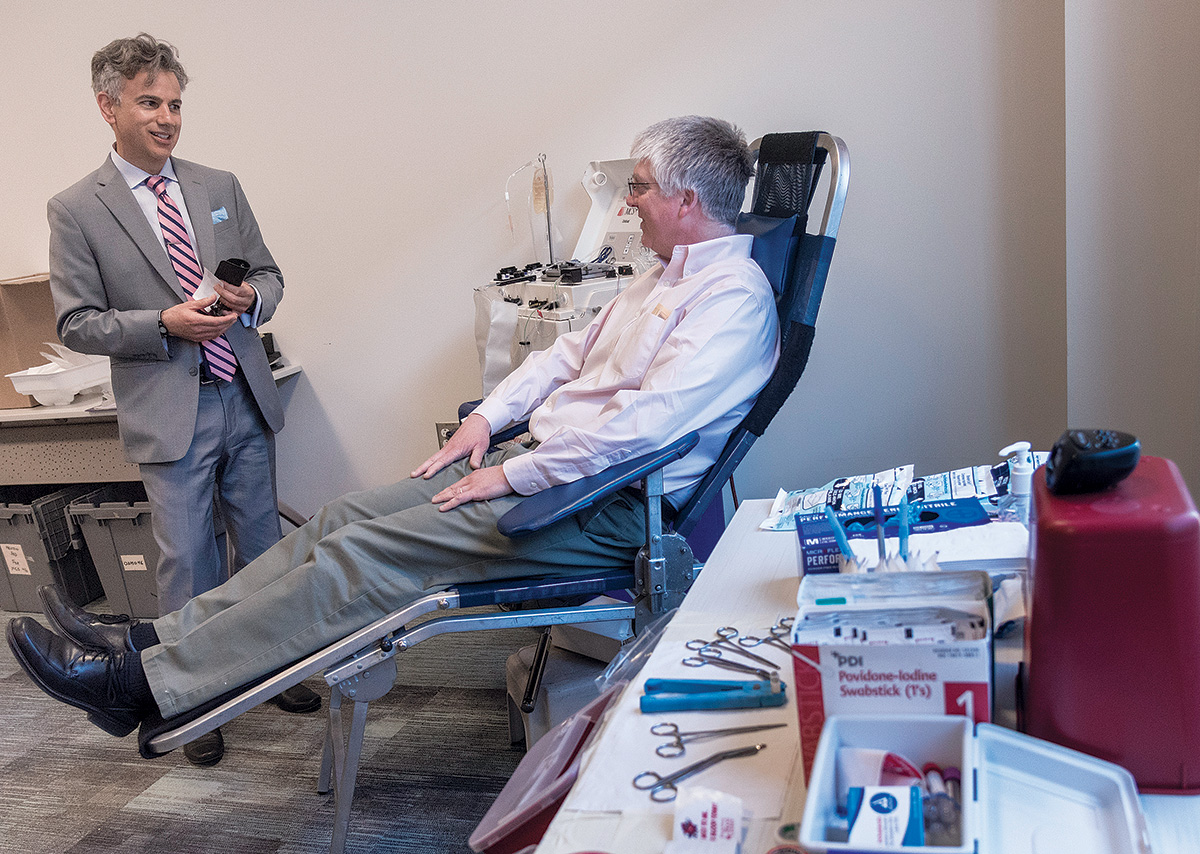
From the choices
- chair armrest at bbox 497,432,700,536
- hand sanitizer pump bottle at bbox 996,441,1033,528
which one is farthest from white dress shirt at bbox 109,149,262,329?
hand sanitizer pump bottle at bbox 996,441,1033,528

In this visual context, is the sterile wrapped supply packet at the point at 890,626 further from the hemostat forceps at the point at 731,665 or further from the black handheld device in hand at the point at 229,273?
the black handheld device in hand at the point at 229,273

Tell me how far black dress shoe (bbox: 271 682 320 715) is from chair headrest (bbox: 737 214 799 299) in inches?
61.4

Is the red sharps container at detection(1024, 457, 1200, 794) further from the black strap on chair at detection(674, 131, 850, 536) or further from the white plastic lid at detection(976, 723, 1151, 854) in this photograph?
the black strap on chair at detection(674, 131, 850, 536)

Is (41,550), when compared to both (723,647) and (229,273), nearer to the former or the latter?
(229,273)

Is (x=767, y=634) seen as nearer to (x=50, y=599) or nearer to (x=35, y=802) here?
(x=50, y=599)

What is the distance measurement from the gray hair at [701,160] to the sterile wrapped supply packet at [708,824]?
141 cm

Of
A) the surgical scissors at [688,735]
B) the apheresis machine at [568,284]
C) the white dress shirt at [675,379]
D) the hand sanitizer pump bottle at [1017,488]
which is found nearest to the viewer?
the surgical scissors at [688,735]

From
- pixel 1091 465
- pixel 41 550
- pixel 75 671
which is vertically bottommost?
pixel 41 550

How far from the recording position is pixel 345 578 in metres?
1.61

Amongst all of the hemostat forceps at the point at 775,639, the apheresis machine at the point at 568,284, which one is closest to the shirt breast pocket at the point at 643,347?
the apheresis machine at the point at 568,284

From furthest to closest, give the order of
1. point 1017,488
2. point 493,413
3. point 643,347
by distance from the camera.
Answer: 1. point 493,413
2. point 643,347
3. point 1017,488

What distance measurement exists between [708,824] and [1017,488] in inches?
26.1

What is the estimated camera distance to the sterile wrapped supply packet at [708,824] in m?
0.71

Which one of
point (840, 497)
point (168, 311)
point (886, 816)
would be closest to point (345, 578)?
point (840, 497)
